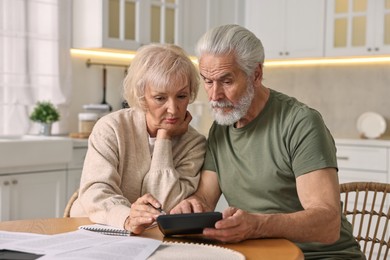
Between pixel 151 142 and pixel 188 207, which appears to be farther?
pixel 151 142

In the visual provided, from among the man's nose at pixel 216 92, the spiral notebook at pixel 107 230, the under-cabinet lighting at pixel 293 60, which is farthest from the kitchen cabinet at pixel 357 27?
the spiral notebook at pixel 107 230

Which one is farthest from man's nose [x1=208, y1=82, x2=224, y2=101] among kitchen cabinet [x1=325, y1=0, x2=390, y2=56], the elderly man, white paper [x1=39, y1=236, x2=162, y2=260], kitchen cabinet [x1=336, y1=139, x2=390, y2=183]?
kitchen cabinet [x1=325, y1=0, x2=390, y2=56]

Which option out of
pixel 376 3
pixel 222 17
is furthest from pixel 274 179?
pixel 222 17

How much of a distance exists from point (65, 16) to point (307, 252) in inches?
118

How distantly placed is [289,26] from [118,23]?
145 cm

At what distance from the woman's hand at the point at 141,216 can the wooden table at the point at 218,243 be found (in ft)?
0.12

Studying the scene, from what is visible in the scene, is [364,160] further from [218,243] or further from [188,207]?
[218,243]

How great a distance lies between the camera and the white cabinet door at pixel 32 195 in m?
3.37

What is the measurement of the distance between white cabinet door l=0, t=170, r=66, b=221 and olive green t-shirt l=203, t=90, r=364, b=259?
1792 mm

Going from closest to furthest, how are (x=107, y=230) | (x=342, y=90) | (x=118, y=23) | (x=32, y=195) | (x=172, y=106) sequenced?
1. (x=107, y=230)
2. (x=172, y=106)
3. (x=32, y=195)
4. (x=118, y=23)
5. (x=342, y=90)

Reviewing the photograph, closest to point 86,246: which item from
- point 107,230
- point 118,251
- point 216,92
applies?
point 118,251

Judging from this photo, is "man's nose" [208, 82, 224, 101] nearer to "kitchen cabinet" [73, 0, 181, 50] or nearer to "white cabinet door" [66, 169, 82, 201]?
Answer: "white cabinet door" [66, 169, 82, 201]

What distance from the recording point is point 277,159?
1.82 metres

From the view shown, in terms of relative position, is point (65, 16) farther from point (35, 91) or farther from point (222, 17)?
point (222, 17)
